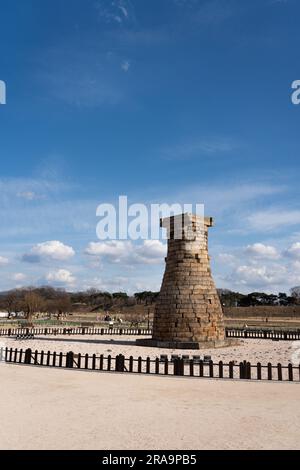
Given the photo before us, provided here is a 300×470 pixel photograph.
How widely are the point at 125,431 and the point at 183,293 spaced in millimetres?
17756

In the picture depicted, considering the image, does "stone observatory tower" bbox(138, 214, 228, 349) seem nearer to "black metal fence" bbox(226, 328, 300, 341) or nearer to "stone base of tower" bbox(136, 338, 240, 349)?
"stone base of tower" bbox(136, 338, 240, 349)

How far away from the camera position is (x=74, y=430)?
292 inches

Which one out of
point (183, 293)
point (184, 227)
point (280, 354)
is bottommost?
point (280, 354)

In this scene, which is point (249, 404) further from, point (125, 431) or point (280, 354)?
point (280, 354)

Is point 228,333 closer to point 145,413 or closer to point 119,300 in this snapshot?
point 145,413

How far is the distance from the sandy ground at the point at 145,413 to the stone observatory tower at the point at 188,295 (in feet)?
38.2

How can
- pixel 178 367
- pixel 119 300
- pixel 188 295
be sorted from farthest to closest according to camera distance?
pixel 119 300
pixel 188 295
pixel 178 367

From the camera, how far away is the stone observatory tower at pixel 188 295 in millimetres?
24656

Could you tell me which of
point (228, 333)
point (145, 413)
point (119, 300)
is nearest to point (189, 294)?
point (228, 333)

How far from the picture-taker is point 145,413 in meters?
8.66

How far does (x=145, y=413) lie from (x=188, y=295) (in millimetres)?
16374
